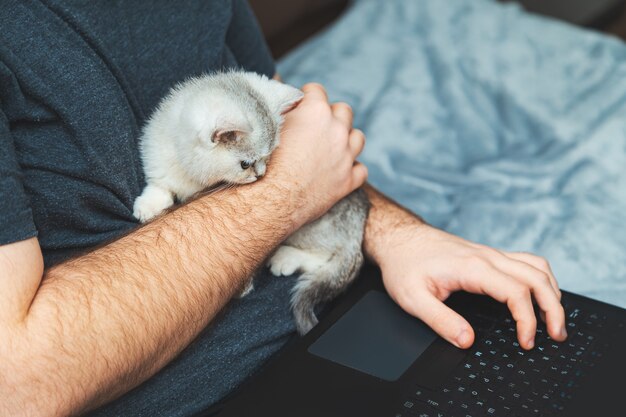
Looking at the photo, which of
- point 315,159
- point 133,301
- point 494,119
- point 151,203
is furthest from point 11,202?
point 494,119

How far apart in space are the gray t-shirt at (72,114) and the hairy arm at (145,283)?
0.08 metres

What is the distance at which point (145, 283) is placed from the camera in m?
0.92

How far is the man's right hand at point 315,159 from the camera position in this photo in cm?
115

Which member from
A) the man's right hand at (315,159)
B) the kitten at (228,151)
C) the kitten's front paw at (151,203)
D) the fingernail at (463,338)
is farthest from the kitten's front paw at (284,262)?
the fingernail at (463,338)

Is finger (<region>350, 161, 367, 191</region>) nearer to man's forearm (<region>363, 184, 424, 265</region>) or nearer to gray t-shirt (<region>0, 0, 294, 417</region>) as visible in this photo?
man's forearm (<region>363, 184, 424, 265</region>)

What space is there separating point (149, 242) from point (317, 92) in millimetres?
449

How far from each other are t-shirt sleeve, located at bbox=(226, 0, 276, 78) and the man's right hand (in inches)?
9.8

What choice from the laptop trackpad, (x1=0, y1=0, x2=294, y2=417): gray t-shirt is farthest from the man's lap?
the laptop trackpad

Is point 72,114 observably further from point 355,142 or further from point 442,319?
point 442,319

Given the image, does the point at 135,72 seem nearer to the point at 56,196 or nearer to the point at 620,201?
the point at 56,196

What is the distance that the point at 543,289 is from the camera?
105cm

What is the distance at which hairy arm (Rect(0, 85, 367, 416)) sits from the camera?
0.81m

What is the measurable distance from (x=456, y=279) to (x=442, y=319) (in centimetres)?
9

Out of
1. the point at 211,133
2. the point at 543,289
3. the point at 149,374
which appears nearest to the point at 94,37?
the point at 211,133
